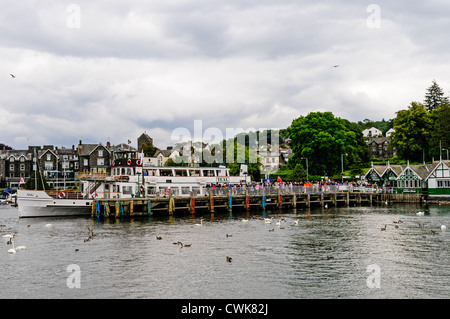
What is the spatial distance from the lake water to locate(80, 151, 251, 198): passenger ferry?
1157 cm

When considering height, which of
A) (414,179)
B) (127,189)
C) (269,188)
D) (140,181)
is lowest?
(269,188)

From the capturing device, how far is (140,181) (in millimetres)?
53938

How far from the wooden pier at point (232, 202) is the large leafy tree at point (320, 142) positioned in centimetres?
1511

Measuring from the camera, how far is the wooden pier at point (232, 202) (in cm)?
4978

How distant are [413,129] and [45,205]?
7247 centimetres

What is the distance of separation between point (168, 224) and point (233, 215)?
11855mm

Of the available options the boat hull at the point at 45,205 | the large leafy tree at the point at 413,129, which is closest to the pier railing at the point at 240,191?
the boat hull at the point at 45,205

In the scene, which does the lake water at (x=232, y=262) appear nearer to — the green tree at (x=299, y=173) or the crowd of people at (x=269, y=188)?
the crowd of people at (x=269, y=188)

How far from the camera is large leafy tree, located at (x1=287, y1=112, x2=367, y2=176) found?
84062 millimetres

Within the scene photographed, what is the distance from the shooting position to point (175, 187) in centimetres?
5697

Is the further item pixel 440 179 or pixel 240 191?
pixel 440 179

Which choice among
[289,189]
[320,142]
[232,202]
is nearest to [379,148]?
[320,142]

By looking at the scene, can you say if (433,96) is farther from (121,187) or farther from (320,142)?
(121,187)
